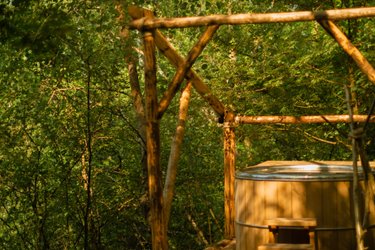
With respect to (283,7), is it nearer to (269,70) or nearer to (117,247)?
(269,70)

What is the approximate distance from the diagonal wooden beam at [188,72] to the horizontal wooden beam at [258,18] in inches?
18.3

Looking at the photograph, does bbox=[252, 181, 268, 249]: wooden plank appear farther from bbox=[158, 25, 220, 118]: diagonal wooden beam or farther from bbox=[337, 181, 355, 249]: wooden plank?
bbox=[158, 25, 220, 118]: diagonal wooden beam

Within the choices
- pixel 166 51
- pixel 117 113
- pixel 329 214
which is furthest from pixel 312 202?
pixel 117 113

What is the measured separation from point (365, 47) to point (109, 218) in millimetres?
5190

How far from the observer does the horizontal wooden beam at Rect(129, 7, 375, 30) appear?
5.27 m

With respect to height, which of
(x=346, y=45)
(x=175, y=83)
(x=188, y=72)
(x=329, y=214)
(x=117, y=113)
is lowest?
(x=329, y=214)

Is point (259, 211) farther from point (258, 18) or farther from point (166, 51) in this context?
point (258, 18)

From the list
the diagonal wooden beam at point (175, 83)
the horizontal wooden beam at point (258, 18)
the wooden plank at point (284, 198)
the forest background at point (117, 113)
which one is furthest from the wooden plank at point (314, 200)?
the forest background at point (117, 113)

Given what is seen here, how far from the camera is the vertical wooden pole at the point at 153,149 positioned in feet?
19.9

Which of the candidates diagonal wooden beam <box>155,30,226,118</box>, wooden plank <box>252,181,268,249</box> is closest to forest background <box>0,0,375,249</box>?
diagonal wooden beam <box>155,30,226,118</box>

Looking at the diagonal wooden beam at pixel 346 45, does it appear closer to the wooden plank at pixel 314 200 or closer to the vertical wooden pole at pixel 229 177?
the wooden plank at pixel 314 200

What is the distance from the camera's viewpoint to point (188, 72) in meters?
6.97

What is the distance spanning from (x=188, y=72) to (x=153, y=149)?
1.17m

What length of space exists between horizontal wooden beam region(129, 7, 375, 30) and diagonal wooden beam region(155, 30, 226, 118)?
46 cm
